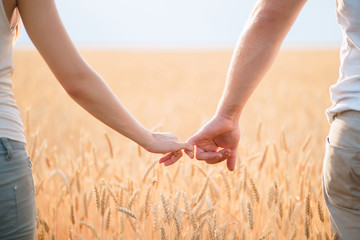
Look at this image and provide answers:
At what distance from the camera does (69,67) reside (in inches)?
42.7

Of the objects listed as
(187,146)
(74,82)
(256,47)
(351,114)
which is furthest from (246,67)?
(74,82)

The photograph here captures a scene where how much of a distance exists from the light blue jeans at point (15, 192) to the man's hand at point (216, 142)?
76cm

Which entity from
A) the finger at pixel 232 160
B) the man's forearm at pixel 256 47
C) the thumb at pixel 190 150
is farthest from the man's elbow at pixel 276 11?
the finger at pixel 232 160

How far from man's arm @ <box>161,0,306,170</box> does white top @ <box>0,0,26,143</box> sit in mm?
800

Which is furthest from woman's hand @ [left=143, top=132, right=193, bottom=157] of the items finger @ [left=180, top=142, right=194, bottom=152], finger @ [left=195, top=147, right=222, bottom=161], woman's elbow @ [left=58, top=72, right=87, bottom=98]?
woman's elbow @ [left=58, top=72, right=87, bottom=98]

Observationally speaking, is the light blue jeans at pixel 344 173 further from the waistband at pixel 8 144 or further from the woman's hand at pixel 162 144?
the waistband at pixel 8 144

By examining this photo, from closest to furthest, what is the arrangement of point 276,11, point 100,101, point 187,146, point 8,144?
point 8,144 → point 100,101 → point 276,11 → point 187,146

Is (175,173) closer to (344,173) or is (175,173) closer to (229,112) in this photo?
(229,112)

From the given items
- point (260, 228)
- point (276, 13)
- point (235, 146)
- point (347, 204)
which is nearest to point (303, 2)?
point (276, 13)

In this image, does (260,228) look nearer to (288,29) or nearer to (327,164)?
(327,164)

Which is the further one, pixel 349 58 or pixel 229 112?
pixel 229 112

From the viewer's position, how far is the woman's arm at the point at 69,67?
99 cm

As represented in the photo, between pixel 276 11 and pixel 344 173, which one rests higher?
pixel 276 11

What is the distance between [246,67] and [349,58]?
19.4 inches
